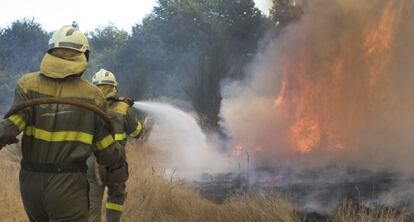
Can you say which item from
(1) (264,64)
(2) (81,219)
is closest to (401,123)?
(1) (264,64)

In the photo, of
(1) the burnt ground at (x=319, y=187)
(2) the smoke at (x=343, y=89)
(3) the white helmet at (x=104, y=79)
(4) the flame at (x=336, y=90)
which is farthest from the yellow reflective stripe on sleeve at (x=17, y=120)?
(4) the flame at (x=336, y=90)

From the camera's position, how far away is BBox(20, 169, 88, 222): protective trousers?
310 centimetres

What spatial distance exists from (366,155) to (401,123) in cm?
169

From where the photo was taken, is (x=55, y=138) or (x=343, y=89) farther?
(x=343, y=89)

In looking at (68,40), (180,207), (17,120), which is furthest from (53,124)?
(180,207)

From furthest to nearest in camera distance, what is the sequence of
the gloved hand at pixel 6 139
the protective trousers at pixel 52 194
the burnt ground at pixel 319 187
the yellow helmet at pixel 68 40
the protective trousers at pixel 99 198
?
the burnt ground at pixel 319 187 < the protective trousers at pixel 99 198 < the yellow helmet at pixel 68 40 < the protective trousers at pixel 52 194 < the gloved hand at pixel 6 139

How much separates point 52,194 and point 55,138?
348 mm

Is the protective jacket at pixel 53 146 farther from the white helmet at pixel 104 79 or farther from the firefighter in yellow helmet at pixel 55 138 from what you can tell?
the white helmet at pixel 104 79

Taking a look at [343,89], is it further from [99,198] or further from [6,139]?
[6,139]

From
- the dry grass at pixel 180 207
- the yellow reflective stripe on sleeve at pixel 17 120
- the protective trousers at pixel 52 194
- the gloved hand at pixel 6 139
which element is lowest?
the dry grass at pixel 180 207

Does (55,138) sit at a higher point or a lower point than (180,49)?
lower

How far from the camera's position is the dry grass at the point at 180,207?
5.64 m

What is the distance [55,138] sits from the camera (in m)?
3.13

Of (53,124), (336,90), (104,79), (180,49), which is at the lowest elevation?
(53,124)
